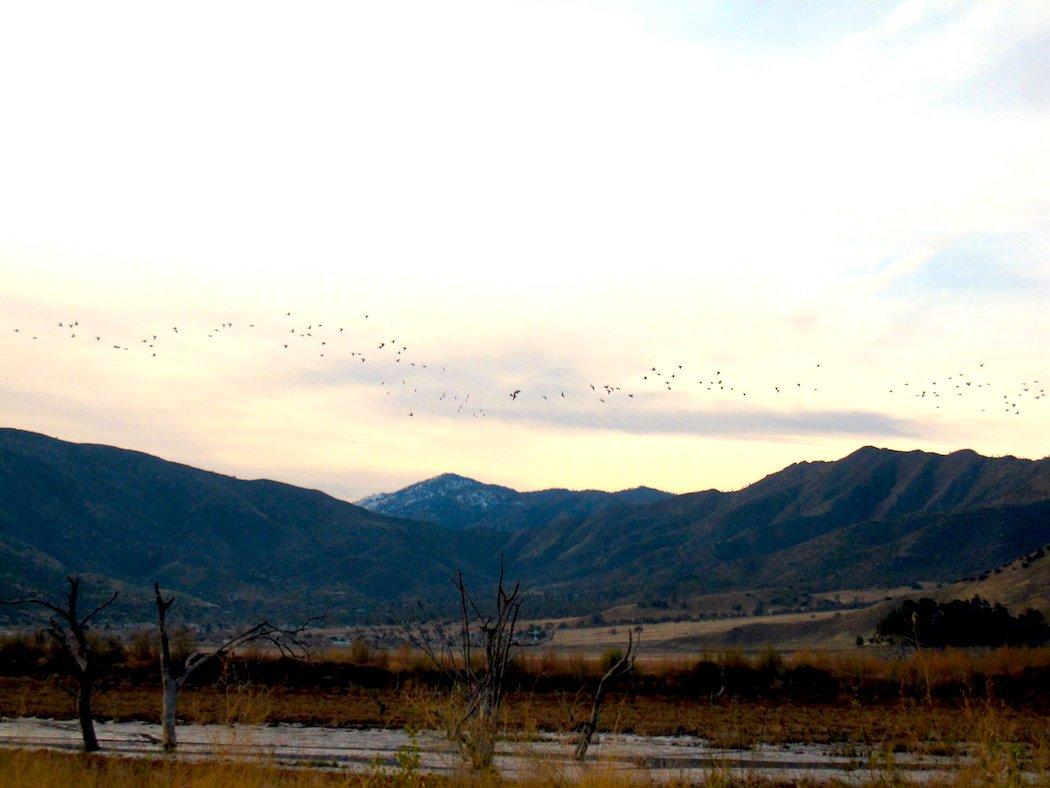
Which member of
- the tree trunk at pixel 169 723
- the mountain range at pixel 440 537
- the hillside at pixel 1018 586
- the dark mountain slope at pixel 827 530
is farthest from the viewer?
the mountain range at pixel 440 537

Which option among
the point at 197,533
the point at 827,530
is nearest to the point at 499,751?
the point at 827,530

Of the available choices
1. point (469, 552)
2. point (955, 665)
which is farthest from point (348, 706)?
point (469, 552)

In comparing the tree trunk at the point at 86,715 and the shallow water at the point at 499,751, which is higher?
the tree trunk at the point at 86,715

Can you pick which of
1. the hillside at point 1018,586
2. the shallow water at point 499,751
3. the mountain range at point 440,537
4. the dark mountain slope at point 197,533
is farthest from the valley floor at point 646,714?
the dark mountain slope at point 197,533

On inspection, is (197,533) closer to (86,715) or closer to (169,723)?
(86,715)

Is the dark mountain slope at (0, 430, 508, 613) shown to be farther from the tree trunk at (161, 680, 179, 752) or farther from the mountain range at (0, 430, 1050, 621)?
the tree trunk at (161, 680, 179, 752)

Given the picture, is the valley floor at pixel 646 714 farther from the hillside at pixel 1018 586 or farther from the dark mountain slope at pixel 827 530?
the dark mountain slope at pixel 827 530
